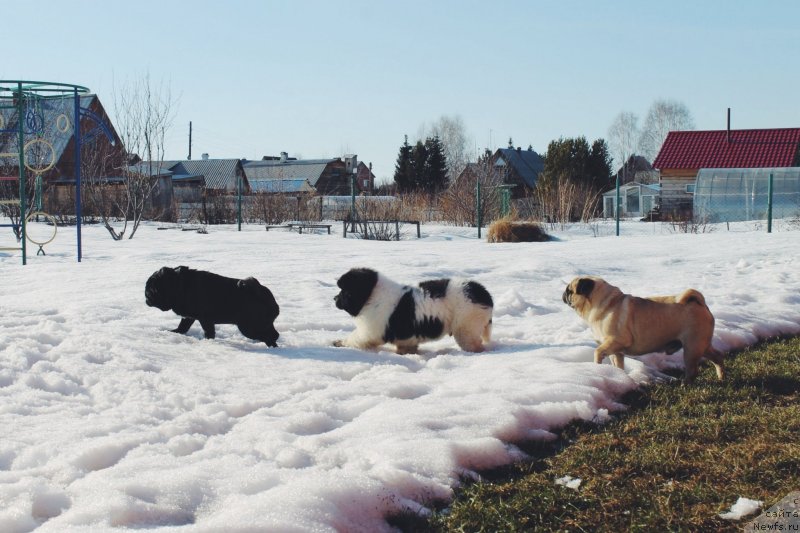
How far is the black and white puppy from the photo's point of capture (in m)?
6.11

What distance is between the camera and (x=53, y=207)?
29281mm

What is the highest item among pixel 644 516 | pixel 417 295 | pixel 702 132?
pixel 702 132

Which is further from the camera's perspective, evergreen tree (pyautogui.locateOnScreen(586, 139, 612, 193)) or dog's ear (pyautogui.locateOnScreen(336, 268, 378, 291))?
evergreen tree (pyautogui.locateOnScreen(586, 139, 612, 193))

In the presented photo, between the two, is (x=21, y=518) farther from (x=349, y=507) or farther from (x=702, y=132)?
(x=702, y=132)

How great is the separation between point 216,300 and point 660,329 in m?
3.22

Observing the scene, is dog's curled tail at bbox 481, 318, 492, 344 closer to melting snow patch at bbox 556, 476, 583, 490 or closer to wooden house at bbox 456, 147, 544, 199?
melting snow patch at bbox 556, 476, 583, 490

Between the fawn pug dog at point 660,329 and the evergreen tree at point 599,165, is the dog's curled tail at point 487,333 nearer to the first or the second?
the fawn pug dog at point 660,329

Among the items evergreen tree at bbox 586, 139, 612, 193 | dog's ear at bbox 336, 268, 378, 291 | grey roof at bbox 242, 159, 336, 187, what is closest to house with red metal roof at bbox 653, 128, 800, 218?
evergreen tree at bbox 586, 139, 612, 193

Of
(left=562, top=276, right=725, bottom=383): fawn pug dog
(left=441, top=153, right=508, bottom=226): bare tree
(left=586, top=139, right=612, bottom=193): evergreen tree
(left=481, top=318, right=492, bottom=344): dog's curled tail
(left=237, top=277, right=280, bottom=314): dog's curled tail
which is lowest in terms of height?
(left=481, top=318, right=492, bottom=344): dog's curled tail

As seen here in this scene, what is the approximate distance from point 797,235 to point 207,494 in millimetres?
15218

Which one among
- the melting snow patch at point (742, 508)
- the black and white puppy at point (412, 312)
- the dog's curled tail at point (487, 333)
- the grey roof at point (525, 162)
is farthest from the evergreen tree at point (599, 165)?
the melting snow patch at point (742, 508)

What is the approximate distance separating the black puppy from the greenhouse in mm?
25121

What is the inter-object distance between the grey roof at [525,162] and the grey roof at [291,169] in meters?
14.0

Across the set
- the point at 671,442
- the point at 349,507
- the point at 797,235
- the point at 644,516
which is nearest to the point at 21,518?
the point at 349,507
